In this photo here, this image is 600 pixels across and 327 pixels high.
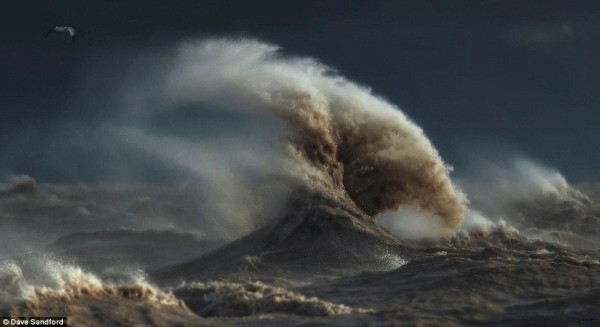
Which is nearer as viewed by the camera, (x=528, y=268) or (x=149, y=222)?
(x=528, y=268)

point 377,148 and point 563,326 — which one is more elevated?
point 377,148

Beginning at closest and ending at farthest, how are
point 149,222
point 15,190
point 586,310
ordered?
1. point 586,310
2. point 149,222
3. point 15,190

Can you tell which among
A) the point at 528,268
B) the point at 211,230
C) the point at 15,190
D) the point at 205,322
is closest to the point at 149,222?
the point at 211,230

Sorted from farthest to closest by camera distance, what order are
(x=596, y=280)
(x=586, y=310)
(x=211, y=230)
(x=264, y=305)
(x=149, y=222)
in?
1. (x=149, y=222)
2. (x=211, y=230)
3. (x=596, y=280)
4. (x=264, y=305)
5. (x=586, y=310)

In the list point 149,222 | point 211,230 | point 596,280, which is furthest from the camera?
point 149,222

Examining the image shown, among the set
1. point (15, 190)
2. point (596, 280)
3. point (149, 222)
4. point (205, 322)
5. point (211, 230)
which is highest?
point (15, 190)

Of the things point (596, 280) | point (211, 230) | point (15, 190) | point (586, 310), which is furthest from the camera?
point (15, 190)

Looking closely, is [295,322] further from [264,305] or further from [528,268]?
[528,268]

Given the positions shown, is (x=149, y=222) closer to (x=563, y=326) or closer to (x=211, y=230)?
(x=211, y=230)

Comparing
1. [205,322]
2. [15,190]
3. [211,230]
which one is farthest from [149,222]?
[205,322]
